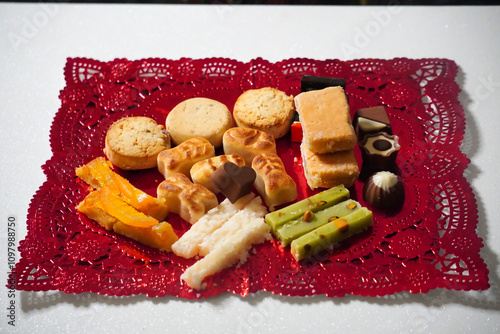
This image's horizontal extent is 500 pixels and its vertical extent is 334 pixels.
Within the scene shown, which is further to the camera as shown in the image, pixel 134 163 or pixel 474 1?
pixel 474 1

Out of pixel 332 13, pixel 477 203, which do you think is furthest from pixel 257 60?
pixel 477 203

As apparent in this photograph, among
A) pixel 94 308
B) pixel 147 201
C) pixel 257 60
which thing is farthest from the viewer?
pixel 257 60

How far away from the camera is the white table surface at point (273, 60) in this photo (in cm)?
288

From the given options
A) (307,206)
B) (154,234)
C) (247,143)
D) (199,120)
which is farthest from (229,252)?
(199,120)

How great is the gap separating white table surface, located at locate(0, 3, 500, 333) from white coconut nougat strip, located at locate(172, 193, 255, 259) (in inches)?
10.7

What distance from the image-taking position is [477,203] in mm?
3373

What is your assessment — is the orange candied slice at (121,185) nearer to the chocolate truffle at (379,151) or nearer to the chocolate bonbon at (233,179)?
the chocolate bonbon at (233,179)

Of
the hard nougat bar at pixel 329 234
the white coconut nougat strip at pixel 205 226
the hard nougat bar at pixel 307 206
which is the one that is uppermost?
the white coconut nougat strip at pixel 205 226

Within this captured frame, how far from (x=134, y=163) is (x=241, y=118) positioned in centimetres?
73

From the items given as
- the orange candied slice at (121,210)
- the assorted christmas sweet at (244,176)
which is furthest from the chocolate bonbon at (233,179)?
the orange candied slice at (121,210)

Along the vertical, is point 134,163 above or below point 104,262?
above

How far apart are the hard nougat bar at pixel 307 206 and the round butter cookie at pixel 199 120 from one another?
2.44 feet

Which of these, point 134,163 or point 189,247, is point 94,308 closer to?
point 189,247

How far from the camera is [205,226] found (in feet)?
10.3
